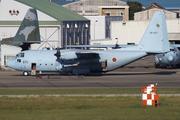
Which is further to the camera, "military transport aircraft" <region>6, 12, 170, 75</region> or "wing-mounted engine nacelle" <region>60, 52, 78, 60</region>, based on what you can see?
"military transport aircraft" <region>6, 12, 170, 75</region>

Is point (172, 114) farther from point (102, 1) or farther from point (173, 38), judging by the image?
point (102, 1)

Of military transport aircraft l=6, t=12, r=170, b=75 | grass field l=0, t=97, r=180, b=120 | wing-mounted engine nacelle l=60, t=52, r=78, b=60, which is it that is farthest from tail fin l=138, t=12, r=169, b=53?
grass field l=0, t=97, r=180, b=120

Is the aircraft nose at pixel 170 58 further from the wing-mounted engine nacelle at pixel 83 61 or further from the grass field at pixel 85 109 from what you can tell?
the grass field at pixel 85 109

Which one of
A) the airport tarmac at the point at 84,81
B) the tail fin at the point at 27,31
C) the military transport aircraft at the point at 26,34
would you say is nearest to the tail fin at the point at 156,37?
the airport tarmac at the point at 84,81

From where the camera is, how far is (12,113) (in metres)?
15.2

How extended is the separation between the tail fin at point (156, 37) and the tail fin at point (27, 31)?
2250 cm

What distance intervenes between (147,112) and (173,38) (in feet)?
200

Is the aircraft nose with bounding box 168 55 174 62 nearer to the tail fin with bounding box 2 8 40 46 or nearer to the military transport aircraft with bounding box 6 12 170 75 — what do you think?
the military transport aircraft with bounding box 6 12 170 75

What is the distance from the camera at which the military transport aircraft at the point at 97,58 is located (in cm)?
3388

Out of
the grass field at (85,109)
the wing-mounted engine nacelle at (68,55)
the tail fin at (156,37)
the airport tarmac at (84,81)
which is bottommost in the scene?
the grass field at (85,109)

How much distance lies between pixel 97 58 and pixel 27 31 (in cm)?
2035

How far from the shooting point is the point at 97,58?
34.0 metres

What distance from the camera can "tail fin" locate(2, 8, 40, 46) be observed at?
49.5 m

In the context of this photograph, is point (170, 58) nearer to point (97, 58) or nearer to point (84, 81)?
point (97, 58)
